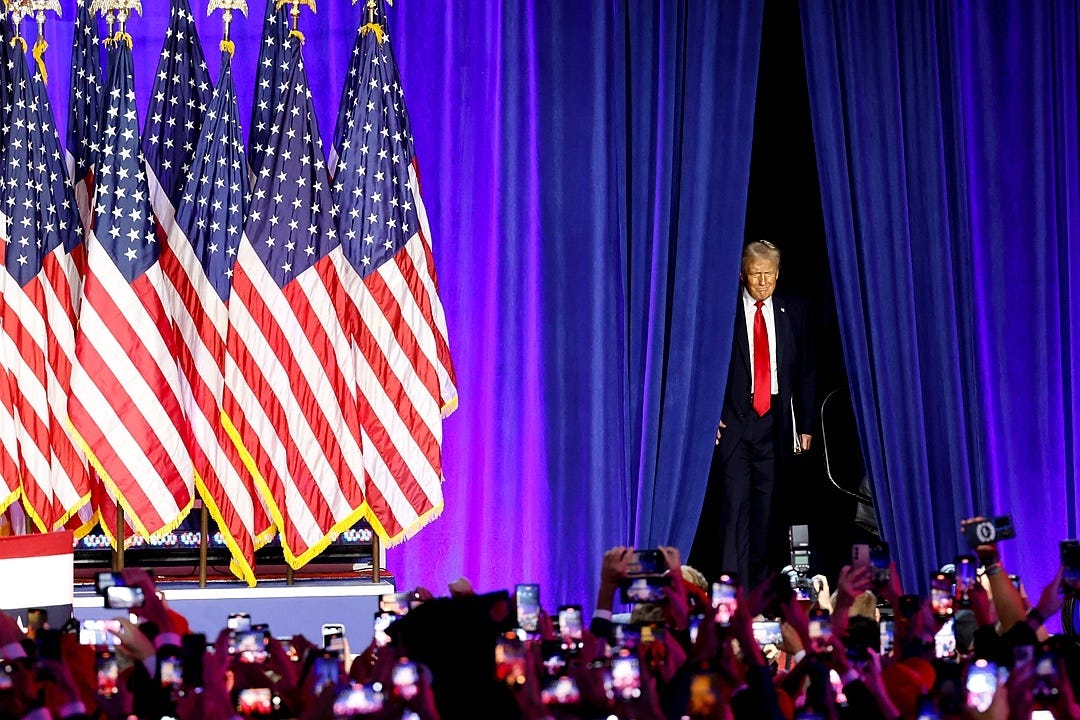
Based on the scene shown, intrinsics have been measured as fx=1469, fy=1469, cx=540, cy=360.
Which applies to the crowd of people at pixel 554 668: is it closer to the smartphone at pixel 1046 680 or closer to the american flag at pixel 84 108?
the smartphone at pixel 1046 680

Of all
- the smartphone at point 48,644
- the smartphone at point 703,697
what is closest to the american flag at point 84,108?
the smartphone at point 48,644

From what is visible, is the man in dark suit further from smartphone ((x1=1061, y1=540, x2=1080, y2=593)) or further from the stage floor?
smartphone ((x1=1061, y1=540, x2=1080, y2=593))

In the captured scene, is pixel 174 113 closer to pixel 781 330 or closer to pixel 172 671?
pixel 781 330

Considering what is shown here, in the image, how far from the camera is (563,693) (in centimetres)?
255

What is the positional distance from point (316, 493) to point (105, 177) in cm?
167

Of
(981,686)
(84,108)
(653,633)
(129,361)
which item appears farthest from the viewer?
(84,108)

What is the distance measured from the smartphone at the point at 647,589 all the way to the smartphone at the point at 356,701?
902mm

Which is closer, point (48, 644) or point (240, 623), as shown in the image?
point (48, 644)

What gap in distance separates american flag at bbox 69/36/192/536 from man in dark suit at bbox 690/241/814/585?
2.63m

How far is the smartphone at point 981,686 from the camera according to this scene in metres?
2.44

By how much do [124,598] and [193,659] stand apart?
41cm

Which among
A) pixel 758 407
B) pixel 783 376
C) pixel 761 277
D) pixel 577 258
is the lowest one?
pixel 758 407

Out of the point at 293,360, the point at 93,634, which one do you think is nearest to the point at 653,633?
the point at 93,634

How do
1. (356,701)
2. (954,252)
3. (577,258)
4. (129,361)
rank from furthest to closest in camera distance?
(954,252) → (577,258) → (129,361) → (356,701)
